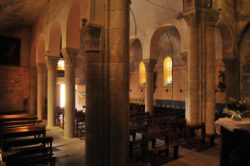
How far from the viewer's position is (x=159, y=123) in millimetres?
10703

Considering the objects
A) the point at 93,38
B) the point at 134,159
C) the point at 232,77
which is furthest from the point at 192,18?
the point at 232,77

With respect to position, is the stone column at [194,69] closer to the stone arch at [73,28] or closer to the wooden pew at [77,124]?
the wooden pew at [77,124]

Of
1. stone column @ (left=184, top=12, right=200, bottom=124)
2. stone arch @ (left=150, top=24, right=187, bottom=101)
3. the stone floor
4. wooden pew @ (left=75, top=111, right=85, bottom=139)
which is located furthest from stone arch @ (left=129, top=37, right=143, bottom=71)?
the stone floor

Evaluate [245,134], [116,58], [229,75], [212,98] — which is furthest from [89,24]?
[229,75]

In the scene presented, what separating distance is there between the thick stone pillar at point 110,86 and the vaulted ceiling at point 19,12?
385 inches

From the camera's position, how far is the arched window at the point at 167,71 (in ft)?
68.4

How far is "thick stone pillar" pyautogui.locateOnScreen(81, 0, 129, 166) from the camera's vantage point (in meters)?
5.58

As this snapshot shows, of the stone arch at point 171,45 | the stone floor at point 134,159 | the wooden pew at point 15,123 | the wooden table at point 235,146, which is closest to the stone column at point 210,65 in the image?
the stone floor at point 134,159

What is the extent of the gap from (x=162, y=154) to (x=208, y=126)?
2.90m

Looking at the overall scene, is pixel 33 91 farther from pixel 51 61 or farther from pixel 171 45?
pixel 171 45

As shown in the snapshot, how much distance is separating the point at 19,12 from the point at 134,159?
43.8ft

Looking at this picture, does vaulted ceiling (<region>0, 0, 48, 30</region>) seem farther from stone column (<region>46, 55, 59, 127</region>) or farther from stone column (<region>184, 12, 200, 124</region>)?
stone column (<region>184, 12, 200, 124</region>)

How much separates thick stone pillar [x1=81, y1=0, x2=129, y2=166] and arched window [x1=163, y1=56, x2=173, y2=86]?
→ 51.4ft

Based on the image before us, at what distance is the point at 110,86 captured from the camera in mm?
5613
